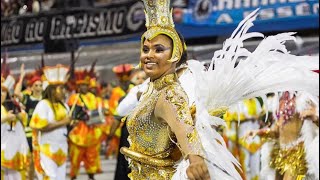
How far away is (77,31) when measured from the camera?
21016 mm

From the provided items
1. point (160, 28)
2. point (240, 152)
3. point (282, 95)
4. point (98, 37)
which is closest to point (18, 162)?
point (240, 152)

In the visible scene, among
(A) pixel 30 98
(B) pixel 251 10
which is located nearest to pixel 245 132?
(A) pixel 30 98

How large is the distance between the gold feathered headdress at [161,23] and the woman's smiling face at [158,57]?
26mm

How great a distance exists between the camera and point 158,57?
16.4 feet

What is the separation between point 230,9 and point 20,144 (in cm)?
747

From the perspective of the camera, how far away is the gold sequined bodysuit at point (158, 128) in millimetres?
4750

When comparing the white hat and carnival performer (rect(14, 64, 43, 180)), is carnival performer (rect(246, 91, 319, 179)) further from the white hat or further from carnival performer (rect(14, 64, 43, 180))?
carnival performer (rect(14, 64, 43, 180))

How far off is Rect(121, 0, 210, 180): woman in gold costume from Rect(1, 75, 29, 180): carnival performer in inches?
227

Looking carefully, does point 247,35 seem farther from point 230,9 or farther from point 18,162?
point 230,9

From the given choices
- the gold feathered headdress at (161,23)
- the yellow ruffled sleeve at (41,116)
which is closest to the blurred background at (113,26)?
the yellow ruffled sleeve at (41,116)

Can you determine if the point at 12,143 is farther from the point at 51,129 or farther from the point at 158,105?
the point at 158,105

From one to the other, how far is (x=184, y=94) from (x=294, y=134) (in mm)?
3330

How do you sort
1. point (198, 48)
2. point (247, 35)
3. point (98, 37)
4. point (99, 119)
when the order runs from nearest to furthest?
point (247, 35) → point (99, 119) → point (198, 48) → point (98, 37)

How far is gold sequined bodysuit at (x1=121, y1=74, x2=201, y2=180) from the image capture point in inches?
187
